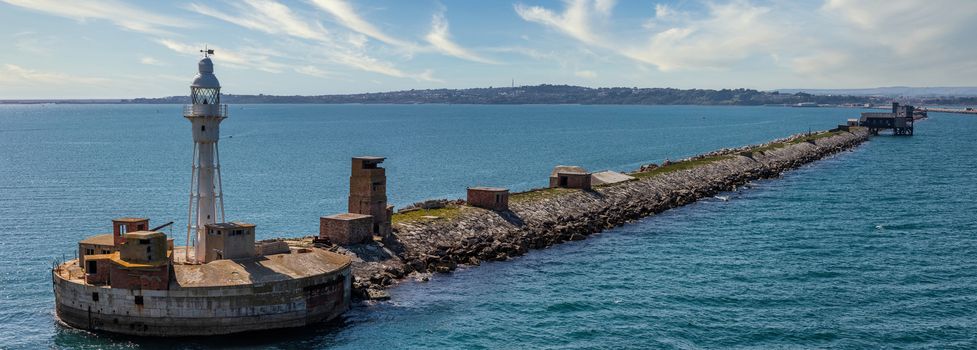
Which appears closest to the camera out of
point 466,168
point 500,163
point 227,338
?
point 227,338

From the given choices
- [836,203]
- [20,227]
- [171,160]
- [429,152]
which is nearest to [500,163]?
[429,152]

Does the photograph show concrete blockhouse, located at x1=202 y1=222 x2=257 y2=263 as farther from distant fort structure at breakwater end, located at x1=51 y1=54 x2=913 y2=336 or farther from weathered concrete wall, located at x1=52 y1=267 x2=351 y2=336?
weathered concrete wall, located at x1=52 y1=267 x2=351 y2=336

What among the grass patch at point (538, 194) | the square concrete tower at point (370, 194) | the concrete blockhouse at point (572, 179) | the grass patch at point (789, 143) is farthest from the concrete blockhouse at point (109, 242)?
the grass patch at point (789, 143)

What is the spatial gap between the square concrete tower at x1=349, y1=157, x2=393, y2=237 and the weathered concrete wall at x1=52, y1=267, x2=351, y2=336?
13460mm

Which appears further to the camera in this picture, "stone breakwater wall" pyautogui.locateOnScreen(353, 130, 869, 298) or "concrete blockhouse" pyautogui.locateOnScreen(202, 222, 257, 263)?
"stone breakwater wall" pyautogui.locateOnScreen(353, 130, 869, 298)

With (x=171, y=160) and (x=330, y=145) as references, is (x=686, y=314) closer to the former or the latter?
(x=171, y=160)

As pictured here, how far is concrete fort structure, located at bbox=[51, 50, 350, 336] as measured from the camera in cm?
3800

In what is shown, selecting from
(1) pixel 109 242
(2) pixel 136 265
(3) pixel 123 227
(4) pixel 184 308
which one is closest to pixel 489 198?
(3) pixel 123 227

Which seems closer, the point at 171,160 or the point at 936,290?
the point at 936,290

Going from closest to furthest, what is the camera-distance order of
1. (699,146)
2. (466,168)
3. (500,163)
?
(466,168)
(500,163)
(699,146)

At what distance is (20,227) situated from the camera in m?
65.9

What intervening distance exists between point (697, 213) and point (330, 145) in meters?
119

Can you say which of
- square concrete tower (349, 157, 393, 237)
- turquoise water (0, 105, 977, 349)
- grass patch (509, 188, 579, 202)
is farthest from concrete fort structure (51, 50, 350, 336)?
grass patch (509, 188, 579, 202)

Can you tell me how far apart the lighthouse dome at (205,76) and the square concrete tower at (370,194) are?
12.1 m
